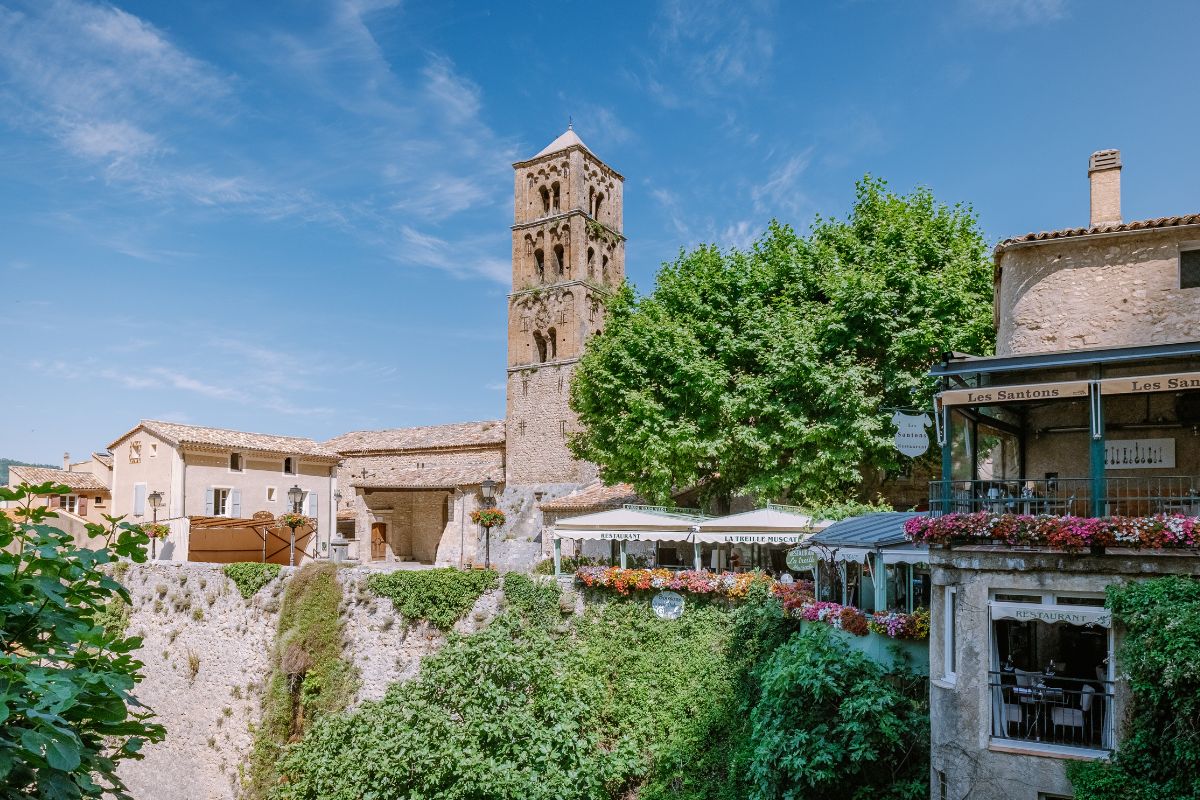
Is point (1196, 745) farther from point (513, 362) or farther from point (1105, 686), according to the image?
point (513, 362)

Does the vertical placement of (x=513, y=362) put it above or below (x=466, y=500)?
above

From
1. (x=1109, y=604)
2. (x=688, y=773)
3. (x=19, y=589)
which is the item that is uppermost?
(x=19, y=589)

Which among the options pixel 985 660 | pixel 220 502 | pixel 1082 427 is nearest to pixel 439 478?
pixel 220 502

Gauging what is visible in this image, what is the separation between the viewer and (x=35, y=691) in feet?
14.8

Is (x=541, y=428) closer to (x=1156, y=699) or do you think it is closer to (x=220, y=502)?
(x=220, y=502)

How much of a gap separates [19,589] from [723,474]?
848 inches

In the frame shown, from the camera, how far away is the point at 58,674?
474 cm

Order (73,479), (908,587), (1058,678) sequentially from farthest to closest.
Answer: (73,479) → (908,587) → (1058,678)

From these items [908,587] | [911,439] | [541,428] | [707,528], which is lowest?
[908,587]

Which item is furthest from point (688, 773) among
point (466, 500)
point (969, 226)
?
point (466, 500)

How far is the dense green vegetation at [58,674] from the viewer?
429 centimetres

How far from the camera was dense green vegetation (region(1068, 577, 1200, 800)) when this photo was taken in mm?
8969

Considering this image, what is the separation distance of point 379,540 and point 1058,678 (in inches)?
1356

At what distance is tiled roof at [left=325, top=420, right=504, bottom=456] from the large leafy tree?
13.4m
